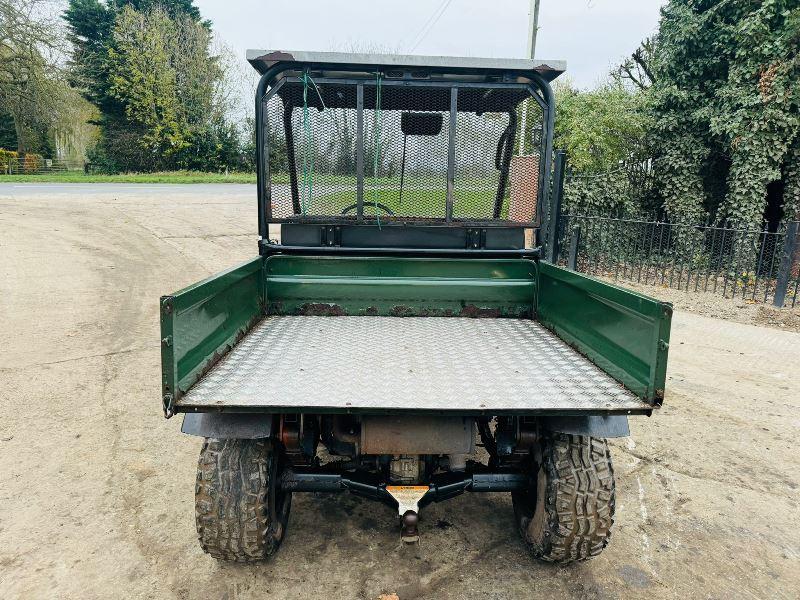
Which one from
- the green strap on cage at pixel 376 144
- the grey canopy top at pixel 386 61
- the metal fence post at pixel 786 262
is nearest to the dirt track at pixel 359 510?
the green strap on cage at pixel 376 144

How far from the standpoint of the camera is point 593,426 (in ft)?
7.97

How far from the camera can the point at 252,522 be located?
253 centimetres

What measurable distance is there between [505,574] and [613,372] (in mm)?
1068

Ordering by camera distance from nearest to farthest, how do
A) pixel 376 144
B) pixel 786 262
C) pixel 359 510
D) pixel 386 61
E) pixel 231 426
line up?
pixel 231 426 < pixel 359 510 < pixel 386 61 < pixel 376 144 < pixel 786 262

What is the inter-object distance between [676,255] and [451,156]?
317 inches

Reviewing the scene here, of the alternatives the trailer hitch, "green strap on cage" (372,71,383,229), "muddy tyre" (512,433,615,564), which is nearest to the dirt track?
"muddy tyre" (512,433,615,564)

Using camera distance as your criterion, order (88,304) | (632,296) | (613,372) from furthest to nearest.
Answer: (88,304), (613,372), (632,296)

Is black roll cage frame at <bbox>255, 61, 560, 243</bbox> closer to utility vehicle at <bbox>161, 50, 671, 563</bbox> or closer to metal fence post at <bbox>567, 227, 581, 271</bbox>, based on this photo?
utility vehicle at <bbox>161, 50, 671, 563</bbox>

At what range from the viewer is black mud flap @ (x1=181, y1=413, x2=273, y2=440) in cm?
236

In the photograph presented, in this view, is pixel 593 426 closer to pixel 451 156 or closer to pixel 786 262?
pixel 451 156

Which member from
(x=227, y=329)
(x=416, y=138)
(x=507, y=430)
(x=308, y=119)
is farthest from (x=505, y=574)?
(x=308, y=119)

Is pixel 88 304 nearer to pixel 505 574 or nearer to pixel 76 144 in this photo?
pixel 505 574

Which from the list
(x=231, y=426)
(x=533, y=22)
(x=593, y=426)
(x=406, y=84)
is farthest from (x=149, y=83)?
(x=593, y=426)

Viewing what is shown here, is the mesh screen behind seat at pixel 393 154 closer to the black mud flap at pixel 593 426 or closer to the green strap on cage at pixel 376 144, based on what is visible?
the green strap on cage at pixel 376 144
